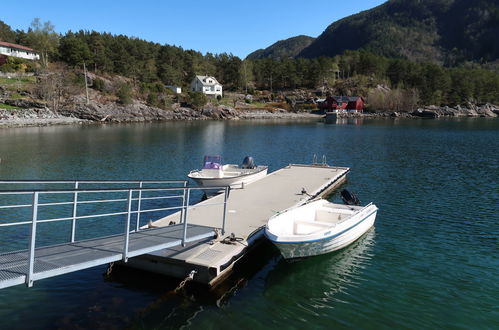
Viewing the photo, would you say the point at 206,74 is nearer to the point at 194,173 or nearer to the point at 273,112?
the point at 273,112

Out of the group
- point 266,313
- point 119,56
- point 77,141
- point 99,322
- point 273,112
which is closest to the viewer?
point 99,322

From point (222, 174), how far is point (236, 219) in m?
9.03

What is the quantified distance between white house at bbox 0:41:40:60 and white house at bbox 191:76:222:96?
2091 inches

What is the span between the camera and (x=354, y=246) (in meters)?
16.6

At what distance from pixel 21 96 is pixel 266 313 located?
102350 millimetres

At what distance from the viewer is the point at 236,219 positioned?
55.5ft

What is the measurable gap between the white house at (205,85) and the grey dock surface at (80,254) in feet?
426

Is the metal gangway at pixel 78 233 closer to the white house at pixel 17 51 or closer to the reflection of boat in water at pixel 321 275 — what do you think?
the reflection of boat in water at pixel 321 275

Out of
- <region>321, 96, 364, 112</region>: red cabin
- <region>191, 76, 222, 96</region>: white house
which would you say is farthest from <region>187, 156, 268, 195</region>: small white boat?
<region>321, 96, 364, 112</region>: red cabin

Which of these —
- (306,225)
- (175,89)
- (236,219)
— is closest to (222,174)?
(236,219)

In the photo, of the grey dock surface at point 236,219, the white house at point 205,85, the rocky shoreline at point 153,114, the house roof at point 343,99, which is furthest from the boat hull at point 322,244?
the house roof at point 343,99

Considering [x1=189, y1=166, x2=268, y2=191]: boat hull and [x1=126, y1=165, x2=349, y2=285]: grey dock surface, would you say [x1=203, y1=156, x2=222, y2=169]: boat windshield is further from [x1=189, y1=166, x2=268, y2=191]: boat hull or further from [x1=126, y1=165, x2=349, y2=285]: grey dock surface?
[x1=126, y1=165, x2=349, y2=285]: grey dock surface

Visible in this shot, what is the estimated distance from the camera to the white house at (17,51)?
114 meters

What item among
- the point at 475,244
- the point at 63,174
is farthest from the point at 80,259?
the point at 63,174
